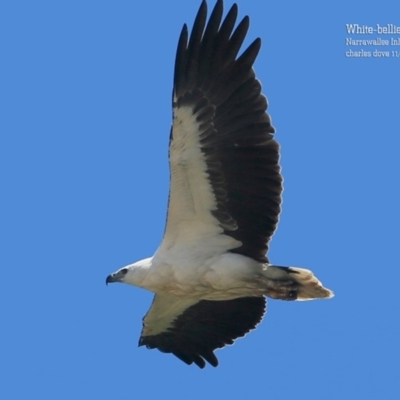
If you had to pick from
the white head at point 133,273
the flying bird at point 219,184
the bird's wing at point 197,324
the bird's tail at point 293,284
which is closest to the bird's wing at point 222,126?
the flying bird at point 219,184

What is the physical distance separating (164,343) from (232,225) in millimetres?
2793

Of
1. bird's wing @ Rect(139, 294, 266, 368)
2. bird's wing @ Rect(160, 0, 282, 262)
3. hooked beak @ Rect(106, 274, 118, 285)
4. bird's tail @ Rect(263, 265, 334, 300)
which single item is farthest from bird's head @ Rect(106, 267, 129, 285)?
bird's tail @ Rect(263, 265, 334, 300)

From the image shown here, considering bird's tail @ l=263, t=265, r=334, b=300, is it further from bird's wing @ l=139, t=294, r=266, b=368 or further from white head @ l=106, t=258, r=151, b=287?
bird's wing @ l=139, t=294, r=266, b=368

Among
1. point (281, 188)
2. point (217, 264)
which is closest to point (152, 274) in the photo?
point (217, 264)

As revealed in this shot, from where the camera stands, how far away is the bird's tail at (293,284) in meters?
16.3

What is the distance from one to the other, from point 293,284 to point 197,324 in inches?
107

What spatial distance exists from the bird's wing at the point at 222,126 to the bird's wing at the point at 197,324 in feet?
7.01

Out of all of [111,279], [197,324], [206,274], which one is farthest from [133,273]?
[197,324]

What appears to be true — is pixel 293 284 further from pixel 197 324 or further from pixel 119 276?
pixel 197 324

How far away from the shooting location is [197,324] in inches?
734

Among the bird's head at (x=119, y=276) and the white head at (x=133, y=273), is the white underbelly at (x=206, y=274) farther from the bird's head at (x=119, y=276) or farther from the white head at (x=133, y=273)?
the bird's head at (x=119, y=276)

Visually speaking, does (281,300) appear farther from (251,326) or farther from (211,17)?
(211,17)

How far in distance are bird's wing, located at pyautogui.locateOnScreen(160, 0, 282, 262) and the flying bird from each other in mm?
12

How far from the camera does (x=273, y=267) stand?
16469mm
